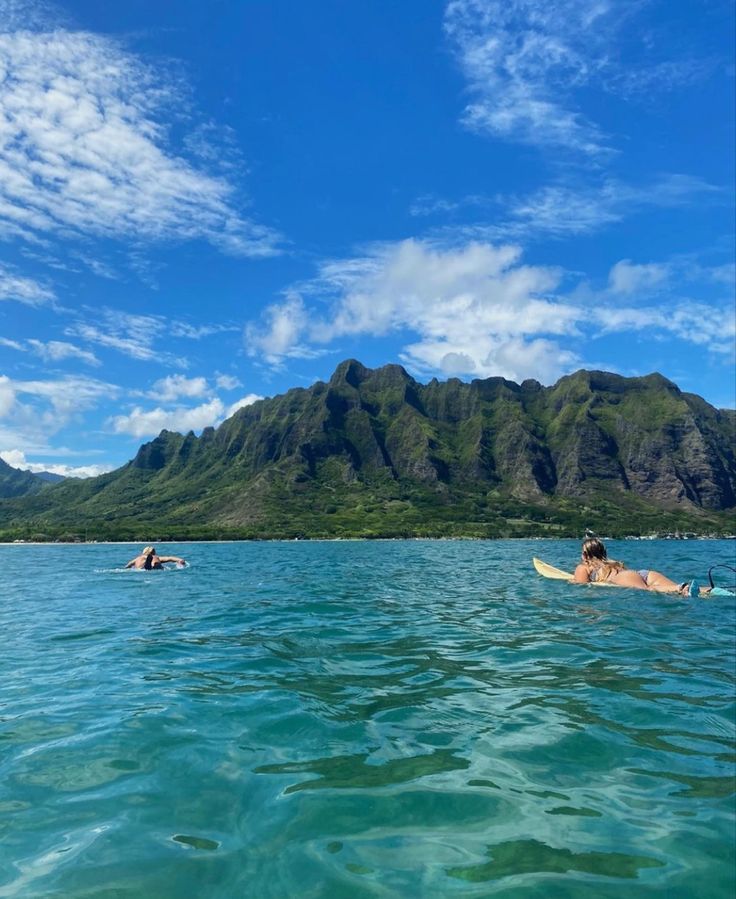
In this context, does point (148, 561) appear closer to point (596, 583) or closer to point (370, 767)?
point (596, 583)

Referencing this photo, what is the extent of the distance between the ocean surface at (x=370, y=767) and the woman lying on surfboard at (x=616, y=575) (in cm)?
949

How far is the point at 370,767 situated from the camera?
7645 millimetres

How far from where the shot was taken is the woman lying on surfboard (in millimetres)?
25859

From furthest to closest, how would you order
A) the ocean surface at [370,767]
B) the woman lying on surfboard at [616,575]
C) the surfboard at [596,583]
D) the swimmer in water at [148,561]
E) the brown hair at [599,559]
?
the swimmer in water at [148,561], the brown hair at [599,559], the woman lying on surfboard at [616,575], the surfboard at [596,583], the ocean surface at [370,767]

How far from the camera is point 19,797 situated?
698 centimetres

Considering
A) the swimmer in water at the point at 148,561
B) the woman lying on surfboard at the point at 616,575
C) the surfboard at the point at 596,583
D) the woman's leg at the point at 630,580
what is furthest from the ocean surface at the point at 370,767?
the swimmer in water at the point at 148,561

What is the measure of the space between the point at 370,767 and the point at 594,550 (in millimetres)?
22848

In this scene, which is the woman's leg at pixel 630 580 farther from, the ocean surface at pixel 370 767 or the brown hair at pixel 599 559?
the ocean surface at pixel 370 767

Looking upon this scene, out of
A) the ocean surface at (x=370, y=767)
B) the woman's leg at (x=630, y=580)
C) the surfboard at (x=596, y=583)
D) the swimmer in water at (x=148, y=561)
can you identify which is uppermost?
the woman's leg at (x=630, y=580)

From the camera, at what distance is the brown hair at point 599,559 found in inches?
1086

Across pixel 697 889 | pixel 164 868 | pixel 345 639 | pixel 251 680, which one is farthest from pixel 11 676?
pixel 697 889

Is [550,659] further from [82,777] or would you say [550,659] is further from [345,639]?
[82,777]

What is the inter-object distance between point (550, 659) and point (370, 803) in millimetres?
8288

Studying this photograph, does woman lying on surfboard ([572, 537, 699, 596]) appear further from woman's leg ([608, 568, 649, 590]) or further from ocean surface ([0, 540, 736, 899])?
ocean surface ([0, 540, 736, 899])
